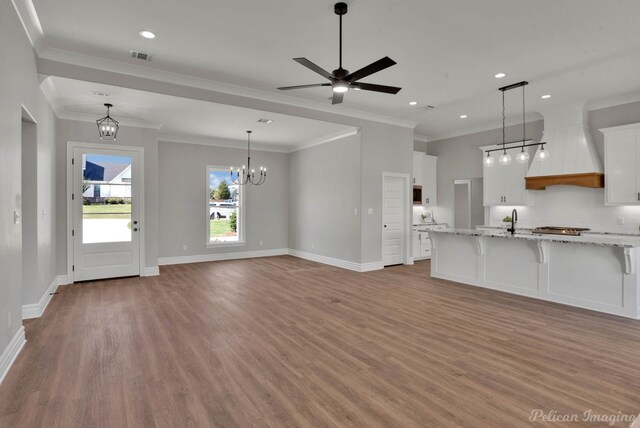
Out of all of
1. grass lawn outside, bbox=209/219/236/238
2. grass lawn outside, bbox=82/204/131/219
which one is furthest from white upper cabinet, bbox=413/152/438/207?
grass lawn outside, bbox=82/204/131/219

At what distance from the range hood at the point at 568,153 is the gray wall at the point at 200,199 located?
19.6 feet

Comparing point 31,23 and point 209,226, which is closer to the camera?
point 31,23

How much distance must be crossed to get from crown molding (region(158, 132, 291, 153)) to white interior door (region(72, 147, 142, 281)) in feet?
4.84

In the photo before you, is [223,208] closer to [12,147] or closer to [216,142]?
[216,142]

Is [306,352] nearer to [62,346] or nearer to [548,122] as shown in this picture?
[62,346]

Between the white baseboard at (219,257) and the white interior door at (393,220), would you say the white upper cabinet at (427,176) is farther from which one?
the white baseboard at (219,257)

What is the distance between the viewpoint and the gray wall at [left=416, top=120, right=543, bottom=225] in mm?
8102

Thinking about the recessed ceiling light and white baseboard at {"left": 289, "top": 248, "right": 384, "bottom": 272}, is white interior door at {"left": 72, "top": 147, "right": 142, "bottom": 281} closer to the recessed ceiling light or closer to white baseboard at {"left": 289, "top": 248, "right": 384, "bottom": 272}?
the recessed ceiling light

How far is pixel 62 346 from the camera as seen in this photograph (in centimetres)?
339

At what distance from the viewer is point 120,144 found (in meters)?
6.45

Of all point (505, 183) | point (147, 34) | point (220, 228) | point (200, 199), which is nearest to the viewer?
point (147, 34)

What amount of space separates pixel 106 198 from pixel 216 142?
2.92 metres

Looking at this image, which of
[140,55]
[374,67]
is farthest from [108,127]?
[374,67]

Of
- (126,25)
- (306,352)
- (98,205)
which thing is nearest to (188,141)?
(98,205)
